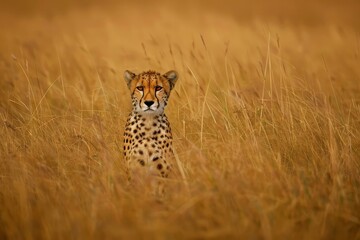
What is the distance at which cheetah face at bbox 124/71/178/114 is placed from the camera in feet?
11.9

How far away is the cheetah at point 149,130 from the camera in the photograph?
12.0ft

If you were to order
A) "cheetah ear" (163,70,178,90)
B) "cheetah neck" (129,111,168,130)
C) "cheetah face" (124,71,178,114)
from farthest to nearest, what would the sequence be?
"cheetah ear" (163,70,178,90) → "cheetah neck" (129,111,168,130) → "cheetah face" (124,71,178,114)

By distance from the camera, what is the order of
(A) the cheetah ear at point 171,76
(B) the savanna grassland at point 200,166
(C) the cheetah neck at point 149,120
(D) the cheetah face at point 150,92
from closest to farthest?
(B) the savanna grassland at point 200,166 → (D) the cheetah face at point 150,92 → (C) the cheetah neck at point 149,120 → (A) the cheetah ear at point 171,76

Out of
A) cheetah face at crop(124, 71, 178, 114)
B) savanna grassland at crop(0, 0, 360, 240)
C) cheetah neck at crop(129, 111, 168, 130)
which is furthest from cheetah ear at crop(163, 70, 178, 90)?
savanna grassland at crop(0, 0, 360, 240)

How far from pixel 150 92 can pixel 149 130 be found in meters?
0.24

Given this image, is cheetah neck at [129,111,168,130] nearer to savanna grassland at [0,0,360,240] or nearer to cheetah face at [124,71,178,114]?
cheetah face at [124,71,178,114]

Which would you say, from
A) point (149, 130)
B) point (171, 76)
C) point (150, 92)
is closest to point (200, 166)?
point (149, 130)

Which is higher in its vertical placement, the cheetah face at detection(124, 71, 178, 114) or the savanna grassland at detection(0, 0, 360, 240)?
the cheetah face at detection(124, 71, 178, 114)

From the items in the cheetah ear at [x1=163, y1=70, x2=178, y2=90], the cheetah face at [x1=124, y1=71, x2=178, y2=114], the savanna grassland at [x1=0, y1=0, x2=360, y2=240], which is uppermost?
the cheetah ear at [x1=163, y1=70, x2=178, y2=90]

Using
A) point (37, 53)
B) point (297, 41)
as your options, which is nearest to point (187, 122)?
point (37, 53)

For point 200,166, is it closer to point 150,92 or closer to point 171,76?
point 150,92

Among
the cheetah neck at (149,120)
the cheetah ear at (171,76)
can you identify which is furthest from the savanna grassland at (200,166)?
the cheetah ear at (171,76)

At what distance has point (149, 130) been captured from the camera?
3748 mm

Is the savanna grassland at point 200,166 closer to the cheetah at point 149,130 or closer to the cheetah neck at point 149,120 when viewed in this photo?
the cheetah at point 149,130
